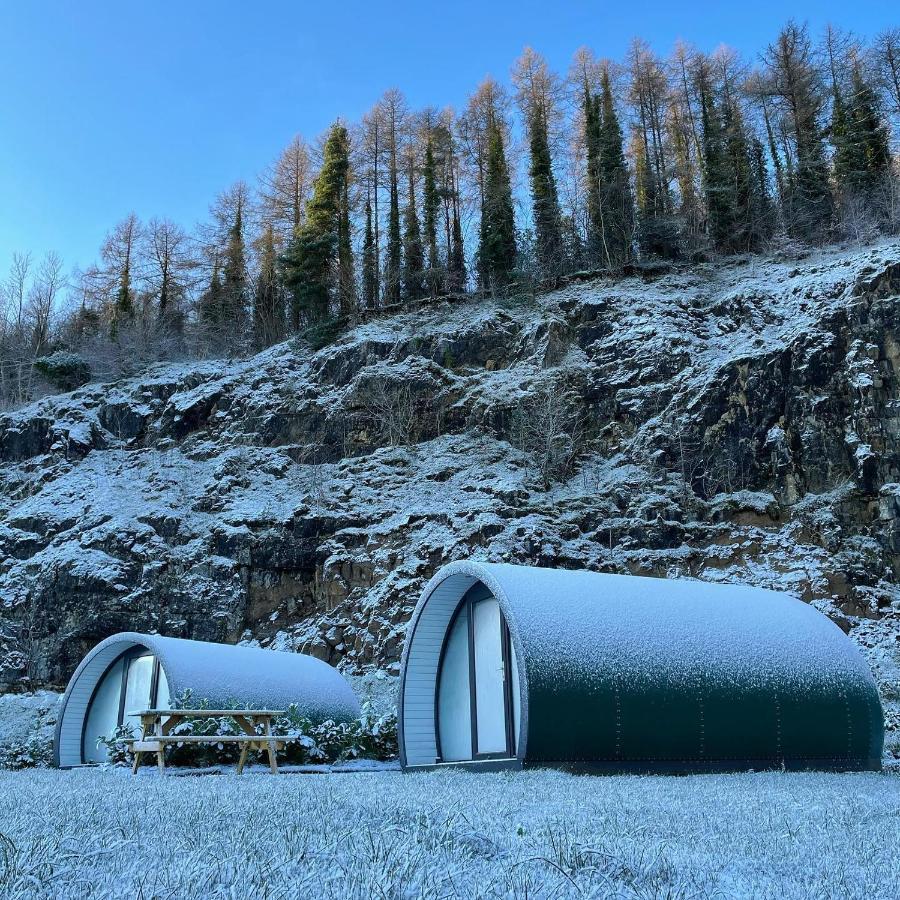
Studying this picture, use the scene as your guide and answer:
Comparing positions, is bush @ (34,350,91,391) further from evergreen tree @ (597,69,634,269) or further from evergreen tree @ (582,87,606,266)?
evergreen tree @ (597,69,634,269)

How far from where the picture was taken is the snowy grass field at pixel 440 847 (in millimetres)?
2916

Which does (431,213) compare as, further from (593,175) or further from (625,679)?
(625,679)

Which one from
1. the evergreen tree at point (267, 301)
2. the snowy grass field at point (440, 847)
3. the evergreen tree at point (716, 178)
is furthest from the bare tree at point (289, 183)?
the snowy grass field at point (440, 847)

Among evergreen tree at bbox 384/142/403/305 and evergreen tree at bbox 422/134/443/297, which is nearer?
evergreen tree at bbox 422/134/443/297

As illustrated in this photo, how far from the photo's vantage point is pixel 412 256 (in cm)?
3825

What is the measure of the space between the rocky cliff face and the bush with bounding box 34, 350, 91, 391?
188 inches

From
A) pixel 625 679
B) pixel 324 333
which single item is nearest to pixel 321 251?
pixel 324 333

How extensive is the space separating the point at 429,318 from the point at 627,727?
2485 centimetres

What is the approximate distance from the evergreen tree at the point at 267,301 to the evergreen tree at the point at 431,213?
805 centimetres

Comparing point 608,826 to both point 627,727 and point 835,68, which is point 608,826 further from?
point 835,68

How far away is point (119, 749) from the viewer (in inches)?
585

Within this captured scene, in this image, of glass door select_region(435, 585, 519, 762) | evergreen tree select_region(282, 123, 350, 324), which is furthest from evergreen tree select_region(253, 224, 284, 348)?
glass door select_region(435, 585, 519, 762)

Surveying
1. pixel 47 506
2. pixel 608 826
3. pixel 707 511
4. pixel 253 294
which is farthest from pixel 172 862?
pixel 253 294

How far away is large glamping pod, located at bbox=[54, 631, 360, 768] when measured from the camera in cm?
1488
